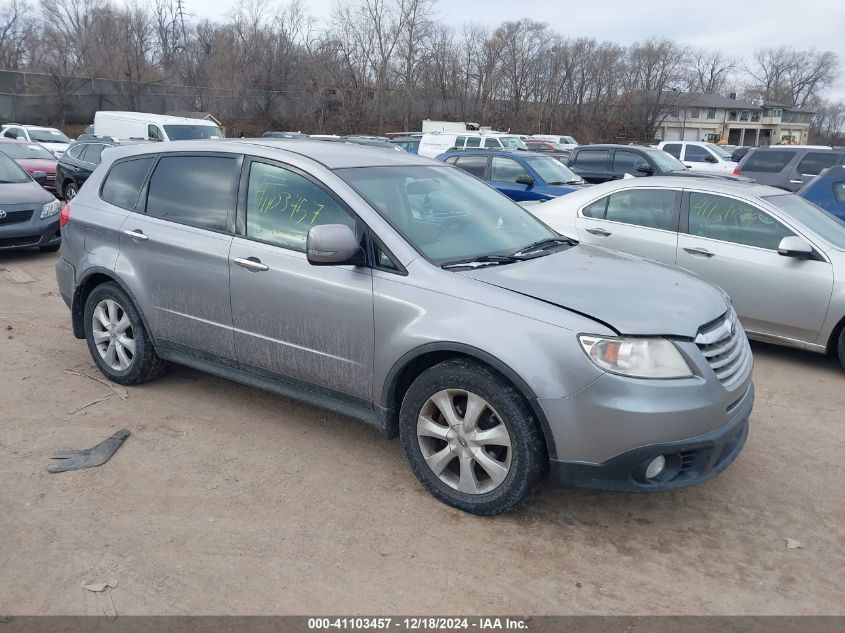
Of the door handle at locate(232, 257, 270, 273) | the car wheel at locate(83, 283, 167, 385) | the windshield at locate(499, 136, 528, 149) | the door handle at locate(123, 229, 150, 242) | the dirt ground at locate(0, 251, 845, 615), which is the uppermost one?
the door handle at locate(123, 229, 150, 242)

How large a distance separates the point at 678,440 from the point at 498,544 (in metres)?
0.94

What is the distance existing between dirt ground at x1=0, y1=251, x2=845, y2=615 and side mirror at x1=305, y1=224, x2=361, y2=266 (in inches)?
47.7

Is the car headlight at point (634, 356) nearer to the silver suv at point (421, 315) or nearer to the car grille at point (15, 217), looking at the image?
the silver suv at point (421, 315)

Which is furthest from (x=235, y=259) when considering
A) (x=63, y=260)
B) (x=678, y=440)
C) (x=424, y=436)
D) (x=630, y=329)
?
(x=678, y=440)

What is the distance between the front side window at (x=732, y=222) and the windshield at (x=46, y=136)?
2530cm

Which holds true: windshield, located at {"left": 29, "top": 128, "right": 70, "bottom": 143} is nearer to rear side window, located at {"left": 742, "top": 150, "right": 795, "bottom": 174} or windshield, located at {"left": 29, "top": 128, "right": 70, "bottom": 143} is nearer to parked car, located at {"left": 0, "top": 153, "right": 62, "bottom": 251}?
parked car, located at {"left": 0, "top": 153, "right": 62, "bottom": 251}

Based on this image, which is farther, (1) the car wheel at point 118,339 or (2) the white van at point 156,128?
(2) the white van at point 156,128

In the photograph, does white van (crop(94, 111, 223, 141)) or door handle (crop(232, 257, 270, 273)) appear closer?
door handle (crop(232, 257, 270, 273))

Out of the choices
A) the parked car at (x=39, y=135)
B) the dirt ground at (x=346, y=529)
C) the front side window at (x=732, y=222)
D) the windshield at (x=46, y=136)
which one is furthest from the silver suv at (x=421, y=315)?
the windshield at (x=46, y=136)

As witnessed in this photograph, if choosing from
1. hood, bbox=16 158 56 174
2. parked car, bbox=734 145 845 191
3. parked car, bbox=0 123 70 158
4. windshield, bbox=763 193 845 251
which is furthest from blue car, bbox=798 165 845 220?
parked car, bbox=0 123 70 158

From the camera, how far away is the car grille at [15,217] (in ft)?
31.4

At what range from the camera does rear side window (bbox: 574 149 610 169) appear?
16.2 m

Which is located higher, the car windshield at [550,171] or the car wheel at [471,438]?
the car windshield at [550,171]

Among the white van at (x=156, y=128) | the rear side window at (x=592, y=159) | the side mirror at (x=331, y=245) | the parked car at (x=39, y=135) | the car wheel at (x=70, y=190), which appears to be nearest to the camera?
the side mirror at (x=331, y=245)
